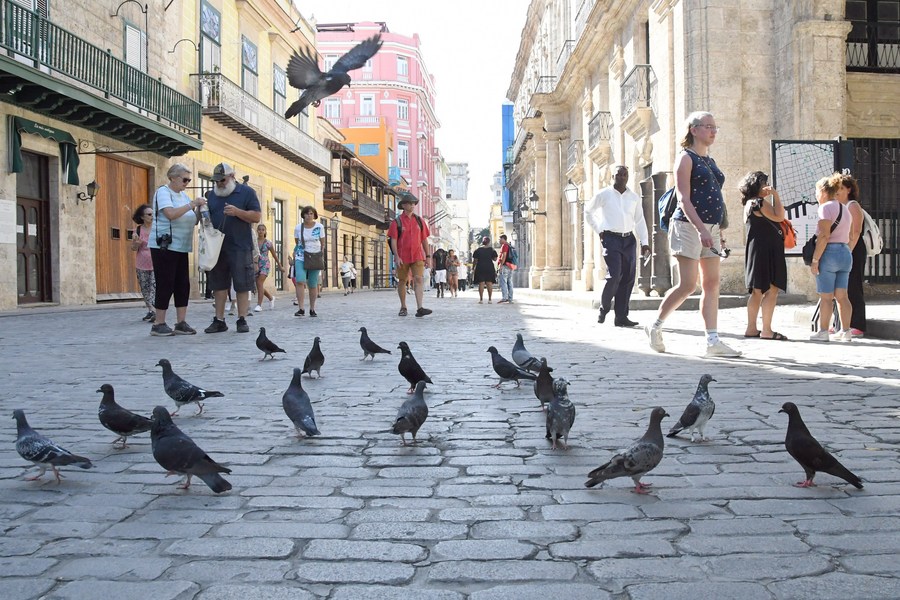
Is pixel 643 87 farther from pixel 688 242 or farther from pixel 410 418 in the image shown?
pixel 410 418

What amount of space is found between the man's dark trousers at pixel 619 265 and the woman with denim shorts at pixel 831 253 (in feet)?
7.44

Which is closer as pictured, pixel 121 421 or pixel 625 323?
pixel 121 421

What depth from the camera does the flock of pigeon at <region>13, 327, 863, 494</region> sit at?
2738 millimetres

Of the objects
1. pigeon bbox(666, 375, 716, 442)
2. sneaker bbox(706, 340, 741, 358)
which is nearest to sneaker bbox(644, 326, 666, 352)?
sneaker bbox(706, 340, 741, 358)

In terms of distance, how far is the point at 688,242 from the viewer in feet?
21.1

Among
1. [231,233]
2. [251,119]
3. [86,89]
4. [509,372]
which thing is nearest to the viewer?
[509,372]

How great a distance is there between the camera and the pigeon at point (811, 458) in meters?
2.73

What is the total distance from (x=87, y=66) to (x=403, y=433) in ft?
48.3

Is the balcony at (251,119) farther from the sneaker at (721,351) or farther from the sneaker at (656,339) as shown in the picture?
the sneaker at (721,351)

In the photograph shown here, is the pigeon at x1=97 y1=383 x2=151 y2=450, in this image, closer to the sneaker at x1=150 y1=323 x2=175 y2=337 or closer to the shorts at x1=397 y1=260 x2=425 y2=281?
the sneaker at x1=150 y1=323 x2=175 y2=337

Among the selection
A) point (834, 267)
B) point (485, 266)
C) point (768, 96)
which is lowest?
point (834, 267)

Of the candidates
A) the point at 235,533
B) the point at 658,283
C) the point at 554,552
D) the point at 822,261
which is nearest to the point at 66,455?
the point at 235,533

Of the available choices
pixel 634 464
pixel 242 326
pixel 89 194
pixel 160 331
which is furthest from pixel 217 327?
pixel 89 194

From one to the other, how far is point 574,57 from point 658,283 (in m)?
12.9
